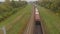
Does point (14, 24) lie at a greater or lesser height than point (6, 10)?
lesser

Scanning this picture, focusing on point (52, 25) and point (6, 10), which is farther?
point (6, 10)

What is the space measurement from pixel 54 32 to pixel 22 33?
155cm

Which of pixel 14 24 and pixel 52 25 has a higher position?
pixel 14 24

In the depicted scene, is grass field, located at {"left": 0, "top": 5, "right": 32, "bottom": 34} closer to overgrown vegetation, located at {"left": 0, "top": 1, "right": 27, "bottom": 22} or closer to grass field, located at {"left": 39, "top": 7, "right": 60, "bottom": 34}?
overgrown vegetation, located at {"left": 0, "top": 1, "right": 27, "bottom": 22}

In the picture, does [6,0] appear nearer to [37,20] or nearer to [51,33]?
[37,20]

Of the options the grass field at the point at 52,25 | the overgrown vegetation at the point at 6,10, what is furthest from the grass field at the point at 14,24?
the grass field at the point at 52,25

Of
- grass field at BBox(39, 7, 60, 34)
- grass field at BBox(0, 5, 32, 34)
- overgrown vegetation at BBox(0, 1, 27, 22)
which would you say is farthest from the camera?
overgrown vegetation at BBox(0, 1, 27, 22)

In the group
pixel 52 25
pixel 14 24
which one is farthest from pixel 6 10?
pixel 52 25

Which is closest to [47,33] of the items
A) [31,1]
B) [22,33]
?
[22,33]

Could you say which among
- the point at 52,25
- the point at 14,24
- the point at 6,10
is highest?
the point at 6,10

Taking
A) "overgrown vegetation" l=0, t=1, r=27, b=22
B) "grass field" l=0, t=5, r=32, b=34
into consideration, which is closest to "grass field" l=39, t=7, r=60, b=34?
"grass field" l=0, t=5, r=32, b=34

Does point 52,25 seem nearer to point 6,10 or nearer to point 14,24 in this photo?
point 14,24

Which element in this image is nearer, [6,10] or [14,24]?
[14,24]

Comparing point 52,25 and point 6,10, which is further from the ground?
point 6,10
